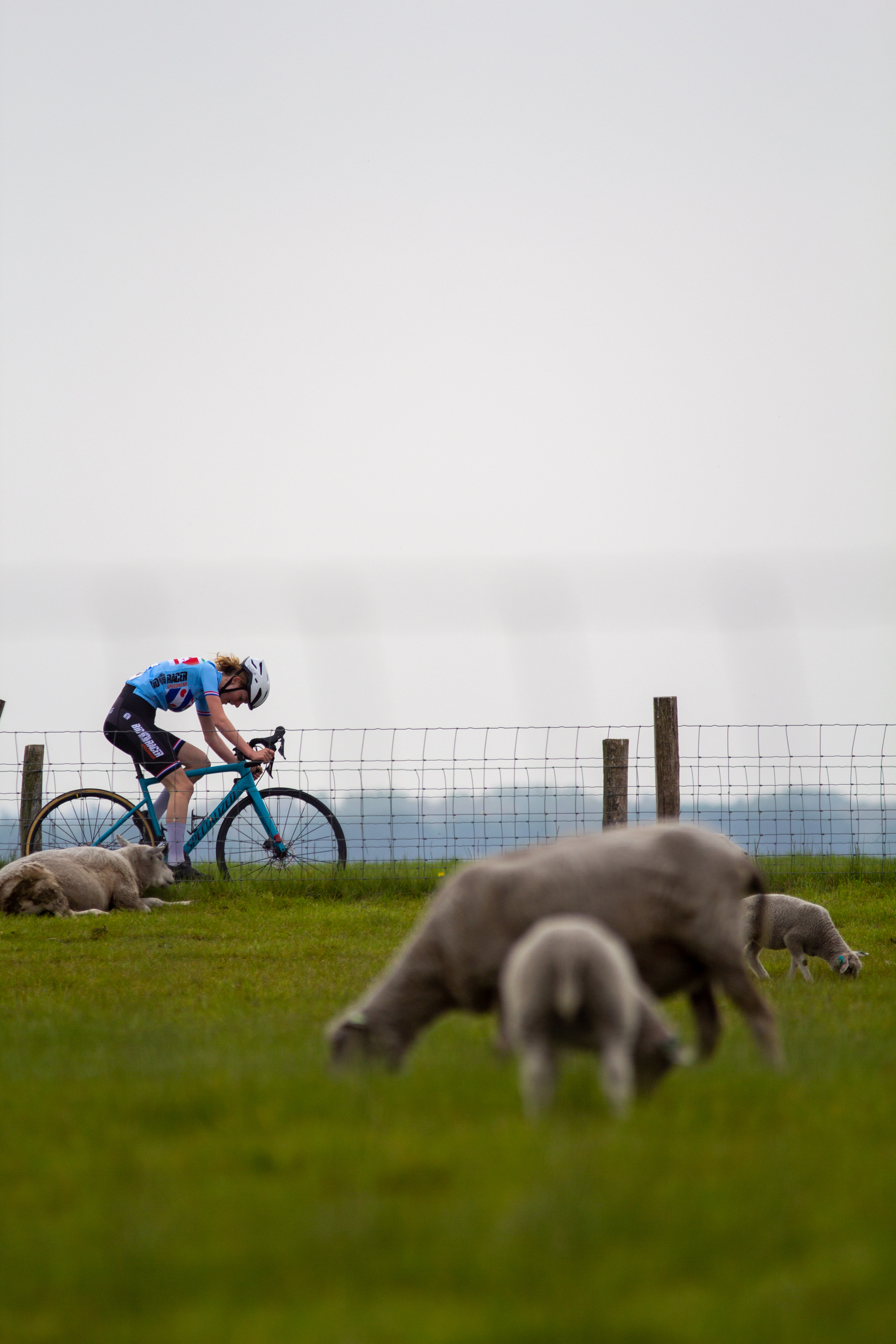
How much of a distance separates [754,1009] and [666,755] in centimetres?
718

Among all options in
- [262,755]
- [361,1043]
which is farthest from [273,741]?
[361,1043]

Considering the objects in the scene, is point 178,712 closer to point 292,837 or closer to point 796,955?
point 292,837

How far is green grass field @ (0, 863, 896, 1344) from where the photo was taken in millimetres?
2262

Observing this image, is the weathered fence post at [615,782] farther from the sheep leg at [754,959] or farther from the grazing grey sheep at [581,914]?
the grazing grey sheep at [581,914]

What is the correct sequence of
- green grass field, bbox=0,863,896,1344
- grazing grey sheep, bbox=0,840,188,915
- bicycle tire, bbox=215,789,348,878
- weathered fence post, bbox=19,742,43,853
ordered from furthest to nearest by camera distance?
weathered fence post, bbox=19,742,43,853, bicycle tire, bbox=215,789,348,878, grazing grey sheep, bbox=0,840,188,915, green grass field, bbox=0,863,896,1344

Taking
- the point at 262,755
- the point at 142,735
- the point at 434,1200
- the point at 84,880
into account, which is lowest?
the point at 84,880

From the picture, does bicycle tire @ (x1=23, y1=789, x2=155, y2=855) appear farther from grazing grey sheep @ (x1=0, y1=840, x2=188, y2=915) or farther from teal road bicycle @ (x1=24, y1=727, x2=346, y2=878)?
grazing grey sheep @ (x1=0, y1=840, x2=188, y2=915)

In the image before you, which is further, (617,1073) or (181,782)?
(181,782)

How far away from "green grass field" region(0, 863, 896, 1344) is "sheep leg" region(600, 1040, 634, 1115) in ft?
0.25

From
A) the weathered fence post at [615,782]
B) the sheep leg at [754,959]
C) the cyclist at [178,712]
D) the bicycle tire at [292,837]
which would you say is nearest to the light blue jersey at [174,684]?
the cyclist at [178,712]

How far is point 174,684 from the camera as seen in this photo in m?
12.1

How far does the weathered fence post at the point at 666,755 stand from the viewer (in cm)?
1152

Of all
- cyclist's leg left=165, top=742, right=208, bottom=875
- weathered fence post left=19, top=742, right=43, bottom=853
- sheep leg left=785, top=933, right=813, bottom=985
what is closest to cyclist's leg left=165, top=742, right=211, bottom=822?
cyclist's leg left=165, top=742, right=208, bottom=875

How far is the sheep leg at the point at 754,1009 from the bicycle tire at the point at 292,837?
7.63m
